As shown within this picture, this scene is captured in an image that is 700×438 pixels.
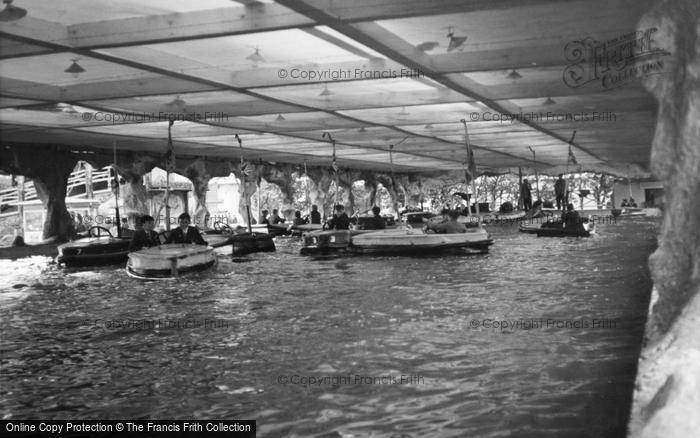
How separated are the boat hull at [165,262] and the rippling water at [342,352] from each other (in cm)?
33

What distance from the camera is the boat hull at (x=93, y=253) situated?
16.7 metres

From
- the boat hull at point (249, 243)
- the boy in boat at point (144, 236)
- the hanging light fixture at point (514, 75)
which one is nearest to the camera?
the hanging light fixture at point (514, 75)

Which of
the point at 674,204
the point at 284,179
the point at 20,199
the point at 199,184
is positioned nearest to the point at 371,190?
the point at 284,179

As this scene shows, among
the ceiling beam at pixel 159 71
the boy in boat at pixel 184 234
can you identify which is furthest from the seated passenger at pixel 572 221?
the boy in boat at pixel 184 234

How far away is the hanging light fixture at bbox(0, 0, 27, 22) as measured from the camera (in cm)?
761

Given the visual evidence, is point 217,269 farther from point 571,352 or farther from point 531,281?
point 571,352

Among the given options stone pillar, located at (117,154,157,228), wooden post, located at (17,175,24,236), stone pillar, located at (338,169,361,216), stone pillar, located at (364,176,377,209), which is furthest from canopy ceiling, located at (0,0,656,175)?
stone pillar, located at (364,176,377,209)

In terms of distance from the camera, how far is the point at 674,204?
481cm

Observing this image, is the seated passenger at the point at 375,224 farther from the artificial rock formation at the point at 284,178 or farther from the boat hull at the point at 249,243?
the artificial rock formation at the point at 284,178

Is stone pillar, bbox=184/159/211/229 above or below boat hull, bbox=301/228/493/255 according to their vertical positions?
above

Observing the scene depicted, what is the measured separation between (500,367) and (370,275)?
311 inches

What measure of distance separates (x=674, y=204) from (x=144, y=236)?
42.4ft

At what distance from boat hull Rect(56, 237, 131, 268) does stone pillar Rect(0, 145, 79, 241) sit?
424cm

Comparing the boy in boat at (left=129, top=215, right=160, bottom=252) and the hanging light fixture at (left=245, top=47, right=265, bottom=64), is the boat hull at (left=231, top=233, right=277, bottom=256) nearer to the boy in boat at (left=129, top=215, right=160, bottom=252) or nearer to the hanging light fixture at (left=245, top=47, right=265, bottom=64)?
the boy in boat at (left=129, top=215, right=160, bottom=252)
